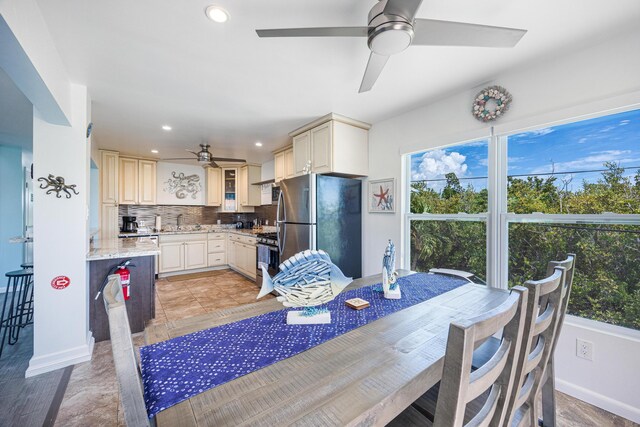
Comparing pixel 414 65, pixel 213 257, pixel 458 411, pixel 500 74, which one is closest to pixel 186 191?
pixel 213 257

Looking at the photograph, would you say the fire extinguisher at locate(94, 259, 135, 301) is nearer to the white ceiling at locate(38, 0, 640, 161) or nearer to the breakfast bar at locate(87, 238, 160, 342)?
the breakfast bar at locate(87, 238, 160, 342)

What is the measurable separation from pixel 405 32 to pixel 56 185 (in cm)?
277

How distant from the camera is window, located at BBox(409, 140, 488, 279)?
2354 millimetres

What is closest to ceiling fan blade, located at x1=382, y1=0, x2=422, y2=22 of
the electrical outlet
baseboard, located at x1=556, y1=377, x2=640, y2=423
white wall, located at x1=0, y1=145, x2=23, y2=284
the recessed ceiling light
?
the recessed ceiling light

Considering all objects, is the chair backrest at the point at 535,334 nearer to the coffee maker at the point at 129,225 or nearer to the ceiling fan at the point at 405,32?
the ceiling fan at the point at 405,32

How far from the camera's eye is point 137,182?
4879mm

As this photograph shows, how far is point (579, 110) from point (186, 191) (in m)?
6.19

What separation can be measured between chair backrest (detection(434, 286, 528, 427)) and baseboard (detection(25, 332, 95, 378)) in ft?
9.43

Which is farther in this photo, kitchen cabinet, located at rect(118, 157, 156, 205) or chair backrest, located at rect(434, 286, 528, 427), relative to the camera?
kitchen cabinet, located at rect(118, 157, 156, 205)

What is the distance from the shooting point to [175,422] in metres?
0.60

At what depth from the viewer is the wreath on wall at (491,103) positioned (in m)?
2.10

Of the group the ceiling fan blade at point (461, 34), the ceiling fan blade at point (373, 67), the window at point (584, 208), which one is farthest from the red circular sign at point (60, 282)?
the window at point (584, 208)

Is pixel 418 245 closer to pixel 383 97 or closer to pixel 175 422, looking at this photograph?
pixel 383 97

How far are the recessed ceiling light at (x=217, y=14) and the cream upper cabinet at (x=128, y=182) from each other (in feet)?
14.5
